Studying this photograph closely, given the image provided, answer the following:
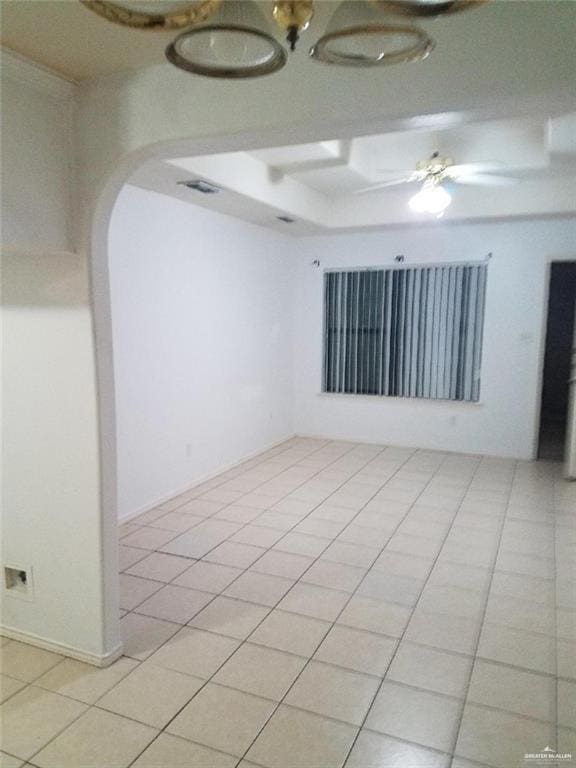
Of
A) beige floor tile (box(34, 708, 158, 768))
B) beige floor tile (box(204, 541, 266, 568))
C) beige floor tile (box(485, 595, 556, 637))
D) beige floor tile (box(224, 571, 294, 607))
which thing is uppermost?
beige floor tile (box(204, 541, 266, 568))

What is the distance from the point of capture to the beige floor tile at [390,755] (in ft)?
5.73

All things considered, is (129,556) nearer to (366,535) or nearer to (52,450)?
(52,450)

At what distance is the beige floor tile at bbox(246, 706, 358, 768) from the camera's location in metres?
1.76

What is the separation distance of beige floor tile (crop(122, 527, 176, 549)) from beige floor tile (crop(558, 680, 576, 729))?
2311 millimetres

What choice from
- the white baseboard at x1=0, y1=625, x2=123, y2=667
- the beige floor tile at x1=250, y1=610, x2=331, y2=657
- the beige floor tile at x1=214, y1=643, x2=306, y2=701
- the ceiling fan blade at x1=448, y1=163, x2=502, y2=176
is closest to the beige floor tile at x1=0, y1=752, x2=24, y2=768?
the white baseboard at x1=0, y1=625, x2=123, y2=667

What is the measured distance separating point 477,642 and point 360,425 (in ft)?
12.8

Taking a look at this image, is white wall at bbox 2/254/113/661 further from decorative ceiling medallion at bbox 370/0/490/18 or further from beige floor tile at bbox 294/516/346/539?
beige floor tile at bbox 294/516/346/539

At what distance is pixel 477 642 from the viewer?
242cm

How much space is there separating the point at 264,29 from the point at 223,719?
2.12m

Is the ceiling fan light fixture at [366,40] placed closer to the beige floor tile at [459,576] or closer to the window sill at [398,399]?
the beige floor tile at [459,576]

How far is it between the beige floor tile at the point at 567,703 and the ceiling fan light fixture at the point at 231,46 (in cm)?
231

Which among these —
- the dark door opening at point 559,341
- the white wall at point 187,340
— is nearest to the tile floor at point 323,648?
the white wall at point 187,340

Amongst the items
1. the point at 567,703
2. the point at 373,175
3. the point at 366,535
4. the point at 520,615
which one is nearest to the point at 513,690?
the point at 567,703

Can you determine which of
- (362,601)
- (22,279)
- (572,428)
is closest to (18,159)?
(22,279)
